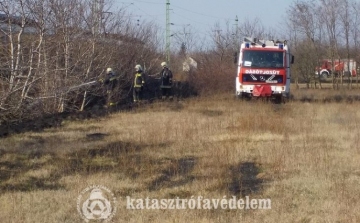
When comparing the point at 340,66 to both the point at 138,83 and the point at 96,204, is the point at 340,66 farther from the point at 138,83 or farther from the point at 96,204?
the point at 96,204

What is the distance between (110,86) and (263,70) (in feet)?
19.5

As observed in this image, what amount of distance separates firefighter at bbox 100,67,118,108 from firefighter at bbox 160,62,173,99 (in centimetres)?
337

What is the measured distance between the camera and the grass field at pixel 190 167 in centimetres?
721

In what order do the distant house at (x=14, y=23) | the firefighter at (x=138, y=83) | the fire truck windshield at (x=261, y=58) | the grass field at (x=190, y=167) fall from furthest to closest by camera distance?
the firefighter at (x=138, y=83) → the fire truck windshield at (x=261, y=58) → the distant house at (x=14, y=23) → the grass field at (x=190, y=167)

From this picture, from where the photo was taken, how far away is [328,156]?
11.0m

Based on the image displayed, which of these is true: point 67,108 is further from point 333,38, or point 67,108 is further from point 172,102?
point 333,38

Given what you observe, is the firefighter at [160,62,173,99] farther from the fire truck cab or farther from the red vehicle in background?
the red vehicle in background

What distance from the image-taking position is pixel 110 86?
876 inches

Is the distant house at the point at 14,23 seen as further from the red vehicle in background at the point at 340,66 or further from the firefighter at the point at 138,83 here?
the red vehicle in background at the point at 340,66

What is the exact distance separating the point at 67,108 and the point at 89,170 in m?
11.4

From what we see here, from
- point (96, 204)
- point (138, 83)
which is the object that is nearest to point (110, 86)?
point (138, 83)

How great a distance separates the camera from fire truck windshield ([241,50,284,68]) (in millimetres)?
23438

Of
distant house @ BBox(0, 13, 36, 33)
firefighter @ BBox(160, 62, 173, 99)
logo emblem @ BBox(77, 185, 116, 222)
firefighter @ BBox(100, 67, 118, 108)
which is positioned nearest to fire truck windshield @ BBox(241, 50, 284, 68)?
firefighter @ BBox(160, 62, 173, 99)

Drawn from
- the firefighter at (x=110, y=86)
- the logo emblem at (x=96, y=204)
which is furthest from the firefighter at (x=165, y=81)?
the logo emblem at (x=96, y=204)
